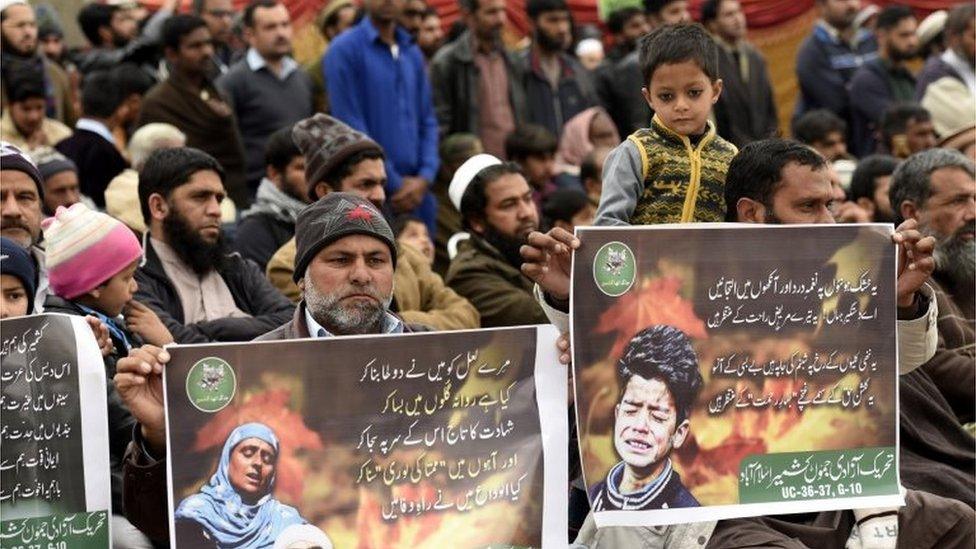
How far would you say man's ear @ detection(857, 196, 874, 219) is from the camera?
1041 centimetres

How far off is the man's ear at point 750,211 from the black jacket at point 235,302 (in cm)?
231

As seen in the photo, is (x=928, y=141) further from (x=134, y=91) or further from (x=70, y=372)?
(x=70, y=372)

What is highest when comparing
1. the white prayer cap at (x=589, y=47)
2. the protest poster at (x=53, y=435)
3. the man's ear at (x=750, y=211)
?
the white prayer cap at (x=589, y=47)

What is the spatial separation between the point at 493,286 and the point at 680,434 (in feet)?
10.9

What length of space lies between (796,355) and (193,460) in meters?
1.94

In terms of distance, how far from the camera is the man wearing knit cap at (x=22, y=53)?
38.1ft

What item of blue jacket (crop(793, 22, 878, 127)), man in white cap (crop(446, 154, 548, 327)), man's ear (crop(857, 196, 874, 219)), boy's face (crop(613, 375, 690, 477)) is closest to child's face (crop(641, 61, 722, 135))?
boy's face (crop(613, 375, 690, 477))

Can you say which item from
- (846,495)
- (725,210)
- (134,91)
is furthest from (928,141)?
(846,495)

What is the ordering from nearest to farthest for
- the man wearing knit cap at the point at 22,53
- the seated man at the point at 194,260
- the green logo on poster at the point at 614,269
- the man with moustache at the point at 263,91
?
the green logo on poster at the point at 614,269 → the seated man at the point at 194,260 → the man wearing knit cap at the point at 22,53 → the man with moustache at the point at 263,91

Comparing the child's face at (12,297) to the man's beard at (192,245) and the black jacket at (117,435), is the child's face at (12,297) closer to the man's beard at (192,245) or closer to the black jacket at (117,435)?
the black jacket at (117,435)

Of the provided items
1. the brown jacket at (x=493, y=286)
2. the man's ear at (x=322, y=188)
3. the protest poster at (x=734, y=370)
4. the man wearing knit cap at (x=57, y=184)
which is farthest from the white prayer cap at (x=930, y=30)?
the protest poster at (x=734, y=370)

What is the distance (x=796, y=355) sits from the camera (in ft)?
18.4

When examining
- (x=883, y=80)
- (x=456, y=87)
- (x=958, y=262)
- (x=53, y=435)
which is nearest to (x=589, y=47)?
(x=883, y=80)

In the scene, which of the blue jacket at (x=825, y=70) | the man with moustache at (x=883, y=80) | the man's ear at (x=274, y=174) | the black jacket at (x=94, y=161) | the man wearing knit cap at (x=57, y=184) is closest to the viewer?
the man wearing knit cap at (x=57, y=184)
